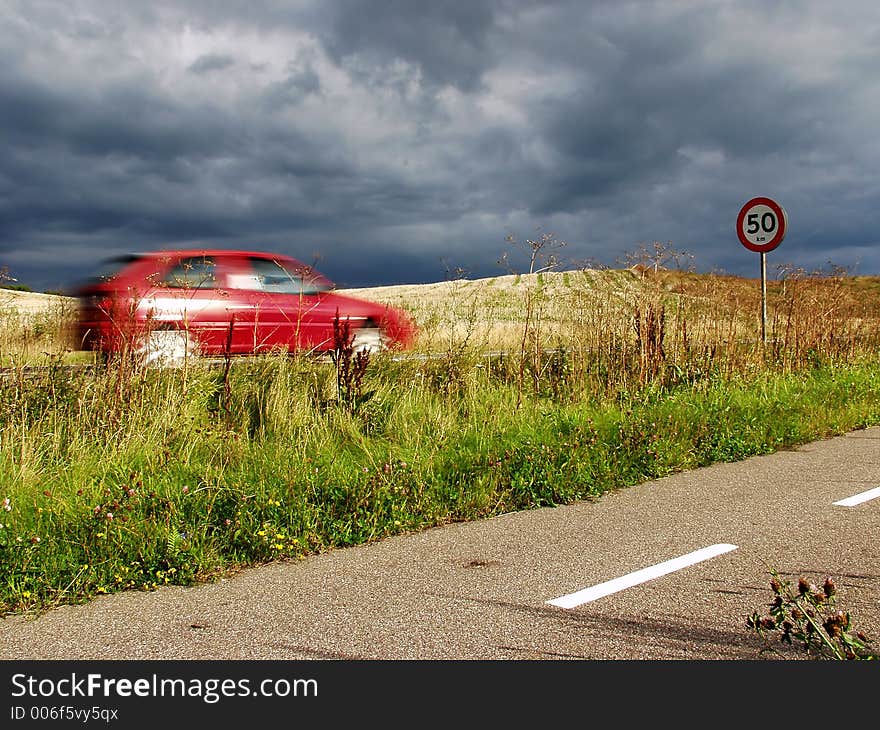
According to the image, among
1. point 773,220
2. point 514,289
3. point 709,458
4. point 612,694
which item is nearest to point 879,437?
point 709,458

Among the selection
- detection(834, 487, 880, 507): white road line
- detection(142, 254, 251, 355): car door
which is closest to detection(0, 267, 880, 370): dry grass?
detection(142, 254, 251, 355): car door

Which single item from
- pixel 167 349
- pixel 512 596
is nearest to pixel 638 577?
pixel 512 596

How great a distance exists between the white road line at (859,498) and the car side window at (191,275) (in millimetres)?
5398

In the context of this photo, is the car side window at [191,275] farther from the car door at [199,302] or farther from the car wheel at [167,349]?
the car wheel at [167,349]

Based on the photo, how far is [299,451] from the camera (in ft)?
21.0

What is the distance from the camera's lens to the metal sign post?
1366cm

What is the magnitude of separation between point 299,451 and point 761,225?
33.3ft

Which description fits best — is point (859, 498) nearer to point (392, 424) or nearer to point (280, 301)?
point (392, 424)

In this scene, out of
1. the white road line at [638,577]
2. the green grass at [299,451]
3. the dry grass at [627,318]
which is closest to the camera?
the white road line at [638,577]

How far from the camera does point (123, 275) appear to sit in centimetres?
938

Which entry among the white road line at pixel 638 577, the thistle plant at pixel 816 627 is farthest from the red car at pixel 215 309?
the thistle plant at pixel 816 627

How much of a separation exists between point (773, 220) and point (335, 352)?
871cm

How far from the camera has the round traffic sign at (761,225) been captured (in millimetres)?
13664

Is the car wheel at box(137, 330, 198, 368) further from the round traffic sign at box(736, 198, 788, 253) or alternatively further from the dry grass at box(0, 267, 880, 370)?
the round traffic sign at box(736, 198, 788, 253)
